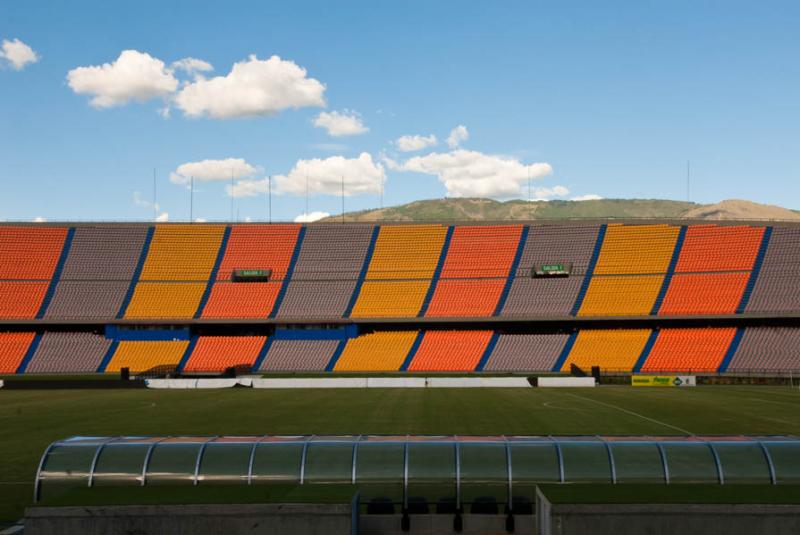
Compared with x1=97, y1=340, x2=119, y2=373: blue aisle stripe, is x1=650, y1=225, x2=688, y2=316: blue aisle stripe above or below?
above

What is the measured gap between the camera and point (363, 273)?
79.1 metres

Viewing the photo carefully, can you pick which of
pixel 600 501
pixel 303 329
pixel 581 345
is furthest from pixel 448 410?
pixel 303 329

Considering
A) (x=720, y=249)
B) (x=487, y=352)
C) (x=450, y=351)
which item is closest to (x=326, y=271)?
(x=450, y=351)

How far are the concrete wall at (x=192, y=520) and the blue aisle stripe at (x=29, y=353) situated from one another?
6560 centimetres

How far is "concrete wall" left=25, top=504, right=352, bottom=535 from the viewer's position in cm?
1208

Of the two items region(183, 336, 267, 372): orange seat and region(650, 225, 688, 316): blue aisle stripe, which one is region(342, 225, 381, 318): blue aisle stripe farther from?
region(650, 225, 688, 316): blue aisle stripe

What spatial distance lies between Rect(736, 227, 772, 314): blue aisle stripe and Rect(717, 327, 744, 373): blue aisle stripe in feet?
7.28

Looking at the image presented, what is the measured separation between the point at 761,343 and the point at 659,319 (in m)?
9.23

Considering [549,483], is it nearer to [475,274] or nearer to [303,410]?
[303,410]

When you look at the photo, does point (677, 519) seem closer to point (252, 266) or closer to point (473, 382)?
point (473, 382)

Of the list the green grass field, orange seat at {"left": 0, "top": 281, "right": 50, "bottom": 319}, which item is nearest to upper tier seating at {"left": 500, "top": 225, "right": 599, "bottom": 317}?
the green grass field

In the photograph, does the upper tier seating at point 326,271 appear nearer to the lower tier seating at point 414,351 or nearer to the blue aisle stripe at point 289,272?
the blue aisle stripe at point 289,272

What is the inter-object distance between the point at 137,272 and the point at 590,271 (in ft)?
172

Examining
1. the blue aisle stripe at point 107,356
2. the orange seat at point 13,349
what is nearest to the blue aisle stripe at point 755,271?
the blue aisle stripe at point 107,356
